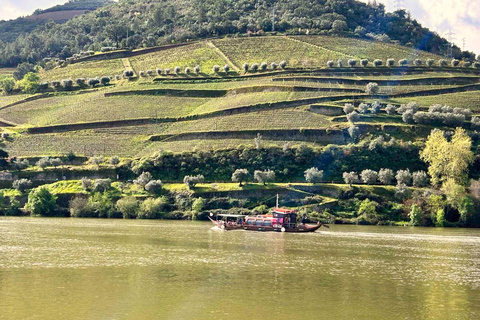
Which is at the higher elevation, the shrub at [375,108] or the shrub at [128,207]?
the shrub at [375,108]

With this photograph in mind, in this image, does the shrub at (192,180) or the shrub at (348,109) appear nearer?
the shrub at (192,180)

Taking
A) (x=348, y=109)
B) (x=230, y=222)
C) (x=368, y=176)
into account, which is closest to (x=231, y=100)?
(x=348, y=109)

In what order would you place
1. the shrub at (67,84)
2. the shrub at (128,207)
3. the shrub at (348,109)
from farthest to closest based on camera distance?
the shrub at (67,84), the shrub at (348,109), the shrub at (128,207)

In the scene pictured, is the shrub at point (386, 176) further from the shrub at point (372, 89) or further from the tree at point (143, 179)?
the tree at point (143, 179)

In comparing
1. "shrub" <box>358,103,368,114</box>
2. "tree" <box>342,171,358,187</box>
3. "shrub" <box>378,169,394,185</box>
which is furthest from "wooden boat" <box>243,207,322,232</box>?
"shrub" <box>358,103,368,114</box>

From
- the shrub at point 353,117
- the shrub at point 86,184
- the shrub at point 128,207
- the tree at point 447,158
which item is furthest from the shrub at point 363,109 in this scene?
the shrub at point 86,184
